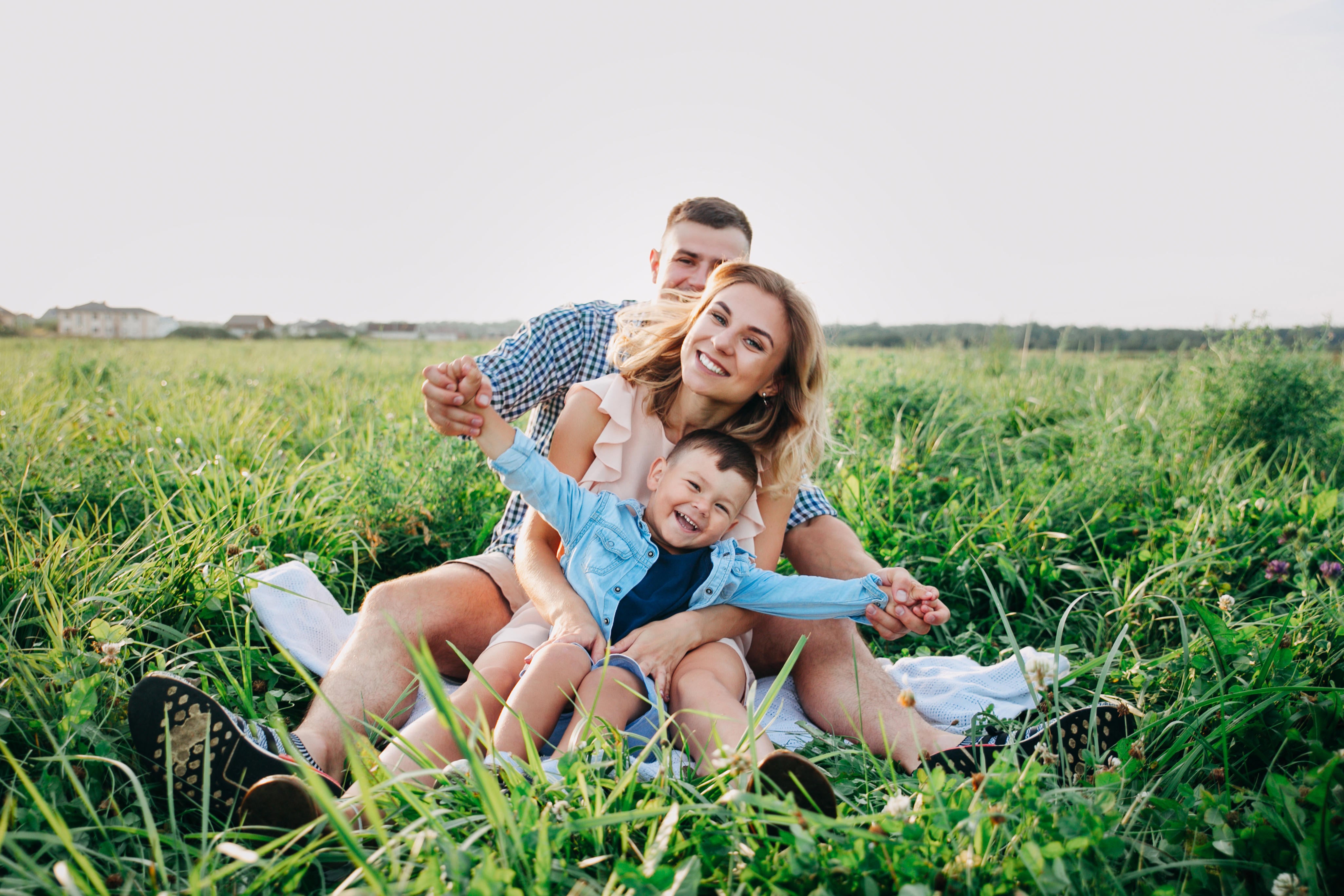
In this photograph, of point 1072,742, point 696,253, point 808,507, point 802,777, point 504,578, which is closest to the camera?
point 802,777

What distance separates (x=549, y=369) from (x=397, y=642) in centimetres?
135

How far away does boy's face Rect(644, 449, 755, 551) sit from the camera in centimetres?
234

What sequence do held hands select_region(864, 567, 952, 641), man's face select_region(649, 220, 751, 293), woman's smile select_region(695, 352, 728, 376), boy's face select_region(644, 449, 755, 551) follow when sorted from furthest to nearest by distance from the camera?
man's face select_region(649, 220, 751, 293)
woman's smile select_region(695, 352, 728, 376)
boy's face select_region(644, 449, 755, 551)
held hands select_region(864, 567, 952, 641)

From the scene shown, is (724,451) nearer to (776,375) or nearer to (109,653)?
(776,375)

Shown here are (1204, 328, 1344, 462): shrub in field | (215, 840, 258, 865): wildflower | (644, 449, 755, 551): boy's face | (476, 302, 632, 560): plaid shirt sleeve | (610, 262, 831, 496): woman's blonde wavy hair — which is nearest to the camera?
(215, 840, 258, 865): wildflower

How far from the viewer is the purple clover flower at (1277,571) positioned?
108 inches

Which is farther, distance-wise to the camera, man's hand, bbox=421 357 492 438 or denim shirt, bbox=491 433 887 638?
denim shirt, bbox=491 433 887 638

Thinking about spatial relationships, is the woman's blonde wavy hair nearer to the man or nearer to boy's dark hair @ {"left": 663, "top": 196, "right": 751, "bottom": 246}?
the man

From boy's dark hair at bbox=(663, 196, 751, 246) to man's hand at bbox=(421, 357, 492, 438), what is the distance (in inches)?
66.0

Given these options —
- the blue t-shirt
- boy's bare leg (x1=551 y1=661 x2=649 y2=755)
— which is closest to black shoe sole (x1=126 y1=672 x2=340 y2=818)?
boy's bare leg (x1=551 y1=661 x2=649 y2=755)

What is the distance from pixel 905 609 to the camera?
2.24m

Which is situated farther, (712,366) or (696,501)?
(712,366)

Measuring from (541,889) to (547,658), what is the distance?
0.82 m

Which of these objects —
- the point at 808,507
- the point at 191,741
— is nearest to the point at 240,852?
the point at 191,741
